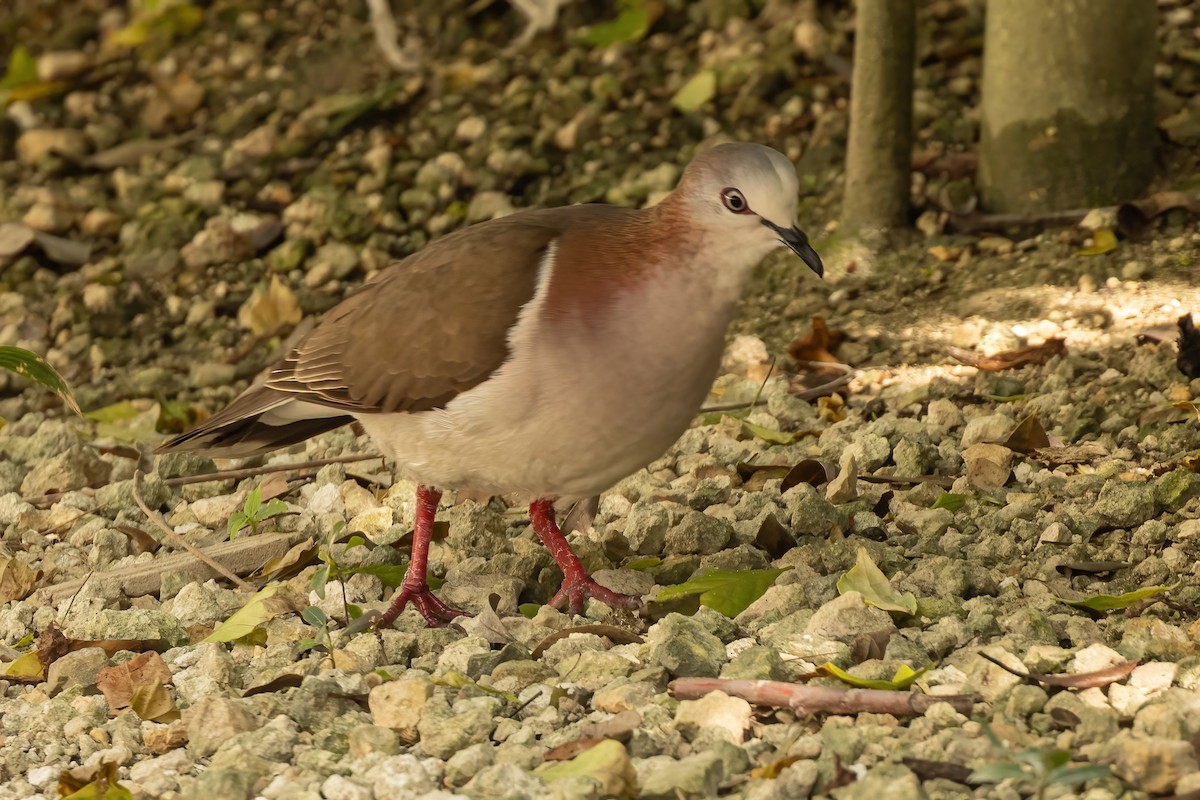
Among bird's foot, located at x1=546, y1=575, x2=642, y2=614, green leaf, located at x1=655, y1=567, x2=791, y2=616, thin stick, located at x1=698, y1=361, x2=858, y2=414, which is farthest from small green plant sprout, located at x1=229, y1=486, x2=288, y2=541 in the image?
thin stick, located at x1=698, y1=361, x2=858, y2=414

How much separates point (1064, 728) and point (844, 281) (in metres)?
3.08

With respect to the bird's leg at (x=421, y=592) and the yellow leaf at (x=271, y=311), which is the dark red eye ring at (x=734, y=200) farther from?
the yellow leaf at (x=271, y=311)

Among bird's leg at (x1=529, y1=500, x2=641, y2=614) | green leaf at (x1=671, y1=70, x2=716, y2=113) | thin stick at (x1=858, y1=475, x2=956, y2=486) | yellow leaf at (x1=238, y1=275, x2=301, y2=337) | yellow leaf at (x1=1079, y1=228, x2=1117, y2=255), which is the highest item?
green leaf at (x1=671, y1=70, x2=716, y2=113)

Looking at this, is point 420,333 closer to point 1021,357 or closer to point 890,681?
point 890,681

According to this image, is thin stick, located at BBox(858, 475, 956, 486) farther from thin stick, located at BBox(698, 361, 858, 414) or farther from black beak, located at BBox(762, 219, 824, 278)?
black beak, located at BBox(762, 219, 824, 278)

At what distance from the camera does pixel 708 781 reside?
270 cm

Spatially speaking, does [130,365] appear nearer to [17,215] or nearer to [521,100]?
[17,215]

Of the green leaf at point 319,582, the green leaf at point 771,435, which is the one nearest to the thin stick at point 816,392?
the green leaf at point 771,435

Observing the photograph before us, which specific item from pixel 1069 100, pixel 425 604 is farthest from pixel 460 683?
pixel 1069 100

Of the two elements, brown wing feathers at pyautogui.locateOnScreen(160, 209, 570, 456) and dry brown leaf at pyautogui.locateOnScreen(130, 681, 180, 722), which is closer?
dry brown leaf at pyautogui.locateOnScreen(130, 681, 180, 722)

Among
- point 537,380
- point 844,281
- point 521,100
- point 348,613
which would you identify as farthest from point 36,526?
point 521,100

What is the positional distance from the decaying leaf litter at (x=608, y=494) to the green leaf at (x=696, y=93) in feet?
0.06

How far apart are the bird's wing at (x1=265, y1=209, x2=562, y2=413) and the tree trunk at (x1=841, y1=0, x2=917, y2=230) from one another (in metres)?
2.29

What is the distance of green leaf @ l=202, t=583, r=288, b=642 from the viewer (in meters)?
3.54
